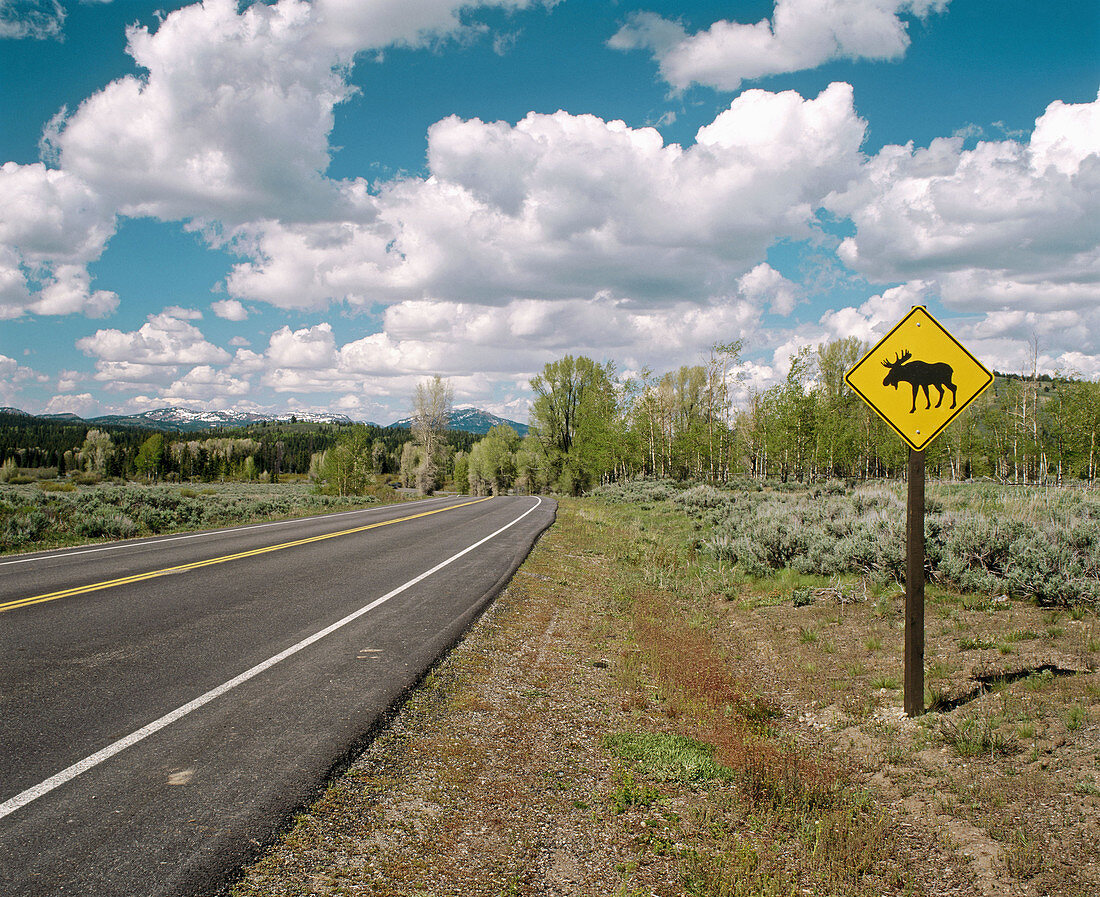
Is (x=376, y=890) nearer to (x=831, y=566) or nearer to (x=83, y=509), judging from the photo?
(x=831, y=566)

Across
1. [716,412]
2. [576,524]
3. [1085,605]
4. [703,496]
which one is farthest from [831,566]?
[716,412]

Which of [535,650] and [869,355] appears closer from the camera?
[869,355]

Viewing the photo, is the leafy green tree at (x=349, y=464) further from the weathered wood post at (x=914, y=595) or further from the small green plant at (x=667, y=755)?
the weathered wood post at (x=914, y=595)

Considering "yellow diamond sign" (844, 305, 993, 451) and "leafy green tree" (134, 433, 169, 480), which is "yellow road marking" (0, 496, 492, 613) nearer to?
"yellow diamond sign" (844, 305, 993, 451)

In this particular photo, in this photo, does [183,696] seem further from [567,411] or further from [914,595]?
[567,411]

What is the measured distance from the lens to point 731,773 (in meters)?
4.51

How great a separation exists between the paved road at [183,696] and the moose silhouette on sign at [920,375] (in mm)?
5532

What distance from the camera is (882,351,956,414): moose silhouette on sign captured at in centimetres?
537

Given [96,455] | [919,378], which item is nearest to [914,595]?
[919,378]

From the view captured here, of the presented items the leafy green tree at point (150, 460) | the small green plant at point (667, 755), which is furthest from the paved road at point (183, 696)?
the leafy green tree at point (150, 460)

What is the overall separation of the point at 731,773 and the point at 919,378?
389 cm

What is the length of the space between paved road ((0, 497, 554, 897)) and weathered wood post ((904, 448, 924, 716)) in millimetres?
4694

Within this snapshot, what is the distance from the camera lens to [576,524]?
79.2 ft

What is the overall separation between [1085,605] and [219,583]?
12.3 metres
